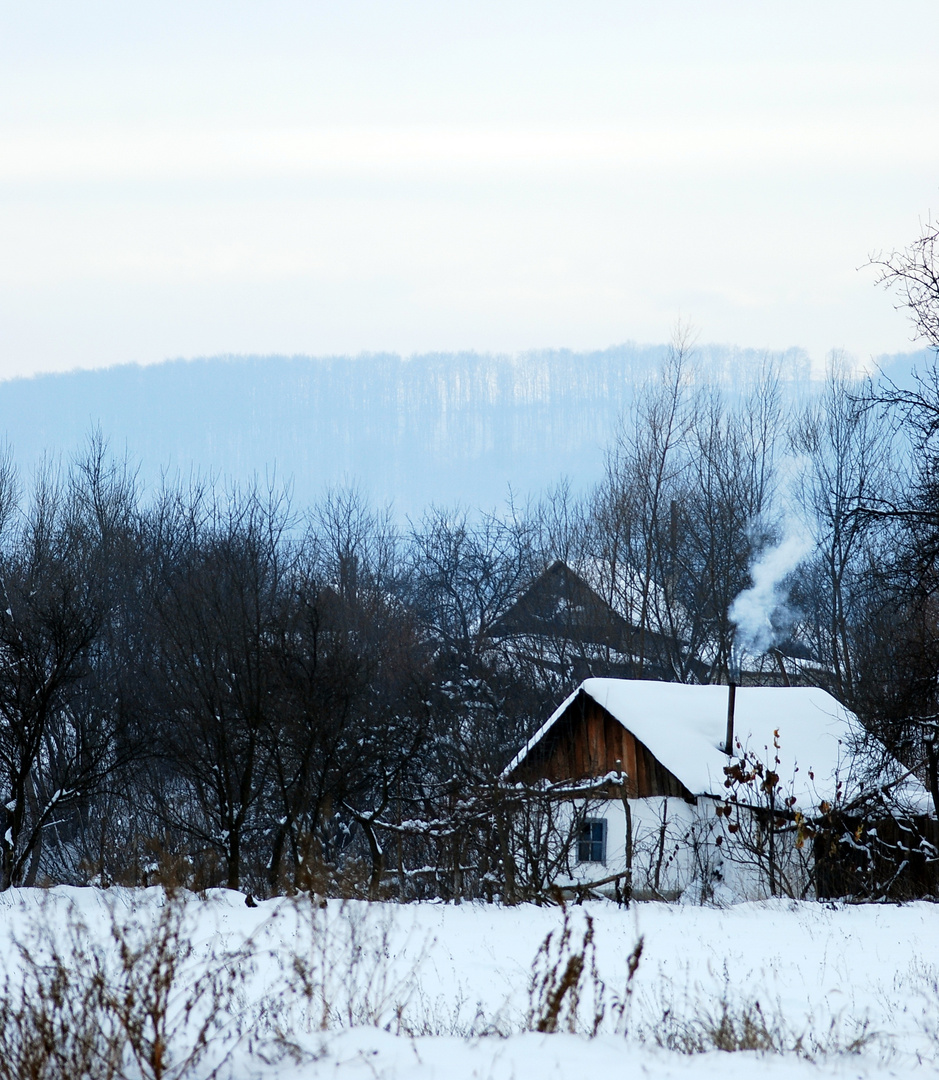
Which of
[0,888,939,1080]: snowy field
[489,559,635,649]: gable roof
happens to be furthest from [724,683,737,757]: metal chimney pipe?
[489,559,635,649]: gable roof

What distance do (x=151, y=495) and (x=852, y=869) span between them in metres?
41.8

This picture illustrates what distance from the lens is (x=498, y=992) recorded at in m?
8.16

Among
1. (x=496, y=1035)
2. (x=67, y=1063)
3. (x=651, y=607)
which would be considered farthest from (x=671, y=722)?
(x=651, y=607)

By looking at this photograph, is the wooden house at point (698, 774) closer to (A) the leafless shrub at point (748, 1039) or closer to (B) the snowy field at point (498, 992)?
(B) the snowy field at point (498, 992)

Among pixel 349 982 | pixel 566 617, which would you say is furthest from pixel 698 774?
pixel 566 617

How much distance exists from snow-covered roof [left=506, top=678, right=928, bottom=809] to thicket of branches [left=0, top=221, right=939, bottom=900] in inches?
47.4

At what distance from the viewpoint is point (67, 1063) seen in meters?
4.21

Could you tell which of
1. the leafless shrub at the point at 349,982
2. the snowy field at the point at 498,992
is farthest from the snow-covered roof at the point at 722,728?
the leafless shrub at the point at 349,982

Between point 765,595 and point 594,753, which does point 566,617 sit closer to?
point 765,595

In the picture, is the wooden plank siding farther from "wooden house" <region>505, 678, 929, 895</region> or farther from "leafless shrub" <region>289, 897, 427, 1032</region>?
"leafless shrub" <region>289, 897, 427, 1032</region>

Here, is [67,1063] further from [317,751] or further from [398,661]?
[398,661]

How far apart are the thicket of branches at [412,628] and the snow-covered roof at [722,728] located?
120cm

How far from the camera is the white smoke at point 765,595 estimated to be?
38.2m

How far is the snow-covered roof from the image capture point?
1955 centimetres
